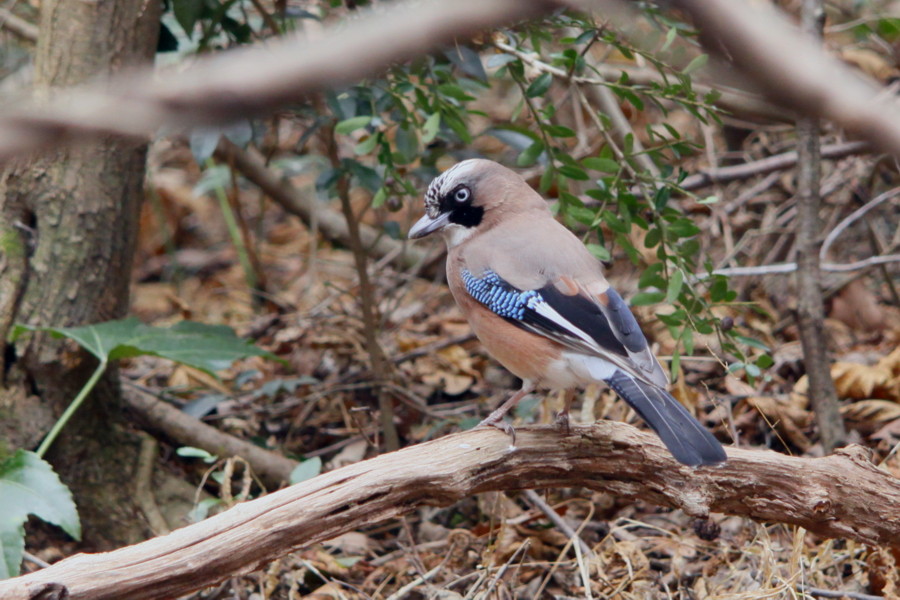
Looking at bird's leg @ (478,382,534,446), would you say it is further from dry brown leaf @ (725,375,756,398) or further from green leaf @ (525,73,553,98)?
dry brown leaf @ (725,375,756,398)

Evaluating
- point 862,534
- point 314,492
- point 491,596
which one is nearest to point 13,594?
point 314,492

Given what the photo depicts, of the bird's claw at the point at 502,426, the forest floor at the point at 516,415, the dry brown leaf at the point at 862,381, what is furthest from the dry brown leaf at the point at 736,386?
the bird's claw at the point at 502,426

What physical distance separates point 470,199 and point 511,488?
1.41 meters

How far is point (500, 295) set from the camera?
12.1 ft

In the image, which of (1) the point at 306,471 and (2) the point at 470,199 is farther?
(2) the point at 470,199

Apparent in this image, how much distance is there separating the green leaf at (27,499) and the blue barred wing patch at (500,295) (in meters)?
1.75

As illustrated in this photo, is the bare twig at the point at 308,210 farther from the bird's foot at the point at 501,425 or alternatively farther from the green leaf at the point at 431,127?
the bird's foot at the point at 501,425

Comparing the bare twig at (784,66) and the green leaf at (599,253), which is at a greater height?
the bare twig at (784,66)

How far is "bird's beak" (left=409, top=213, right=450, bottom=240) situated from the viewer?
161 inches

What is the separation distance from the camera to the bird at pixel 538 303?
10.5 feet

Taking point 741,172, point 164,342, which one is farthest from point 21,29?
point 741,172

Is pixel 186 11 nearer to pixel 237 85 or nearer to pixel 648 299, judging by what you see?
pixel 648 299

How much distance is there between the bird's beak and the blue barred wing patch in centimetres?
34

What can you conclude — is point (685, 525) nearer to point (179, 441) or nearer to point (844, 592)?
point (844, 592)
